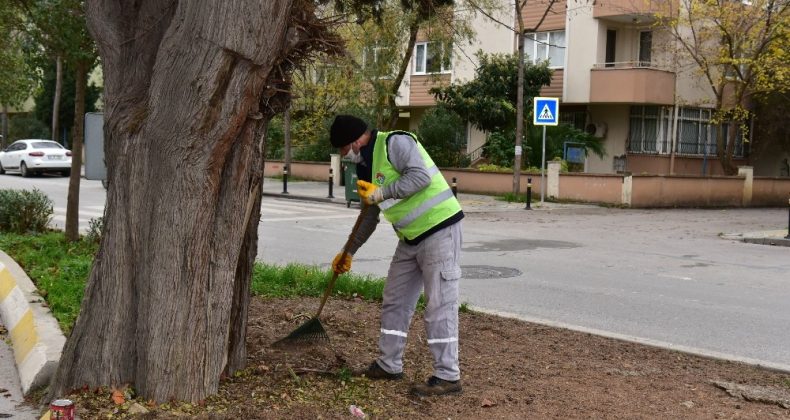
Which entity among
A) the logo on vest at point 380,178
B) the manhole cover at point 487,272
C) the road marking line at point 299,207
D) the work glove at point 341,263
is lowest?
the manhole cover at point 487,272

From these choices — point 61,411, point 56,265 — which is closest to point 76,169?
point 56,265

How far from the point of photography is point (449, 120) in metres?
29.9

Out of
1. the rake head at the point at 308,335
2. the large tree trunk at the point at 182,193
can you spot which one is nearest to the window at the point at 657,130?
the rake head at the point at 308,335

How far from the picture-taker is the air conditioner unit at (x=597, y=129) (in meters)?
30.1

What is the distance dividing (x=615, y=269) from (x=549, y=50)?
2012 cm

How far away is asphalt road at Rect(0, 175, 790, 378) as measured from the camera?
774 cm

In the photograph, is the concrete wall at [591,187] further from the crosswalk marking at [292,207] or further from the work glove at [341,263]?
the work glove at [341,263]

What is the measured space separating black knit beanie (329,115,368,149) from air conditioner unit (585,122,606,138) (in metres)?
26.0

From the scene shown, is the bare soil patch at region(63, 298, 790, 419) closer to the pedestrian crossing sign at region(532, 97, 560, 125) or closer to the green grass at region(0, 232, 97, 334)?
the green grass at region(0, 232, 97, 334)

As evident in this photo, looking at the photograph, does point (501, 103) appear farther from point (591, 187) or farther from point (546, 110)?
point (546, 110)

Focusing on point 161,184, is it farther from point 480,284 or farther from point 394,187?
point 480,284

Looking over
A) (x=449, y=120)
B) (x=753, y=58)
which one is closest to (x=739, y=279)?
(x=753, y=58)

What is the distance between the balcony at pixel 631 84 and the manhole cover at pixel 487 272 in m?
18.0

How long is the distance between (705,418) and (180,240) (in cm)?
A: 296
